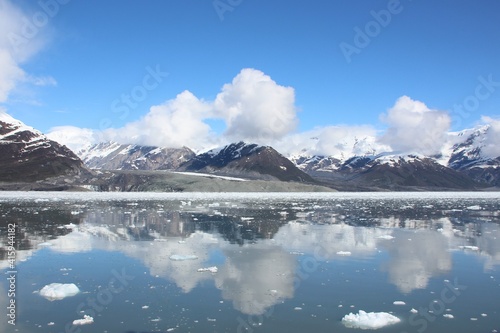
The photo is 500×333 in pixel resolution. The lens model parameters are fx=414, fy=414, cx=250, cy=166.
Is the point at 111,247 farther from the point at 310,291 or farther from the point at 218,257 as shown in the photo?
the point at 310,291

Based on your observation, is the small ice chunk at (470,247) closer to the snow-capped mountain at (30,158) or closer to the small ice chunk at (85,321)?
the small ice chunk at (85,321)

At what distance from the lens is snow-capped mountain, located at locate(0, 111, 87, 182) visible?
506 feet

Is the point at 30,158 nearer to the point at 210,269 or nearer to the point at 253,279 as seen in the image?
the point at 210,269

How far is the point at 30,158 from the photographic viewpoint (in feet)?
573

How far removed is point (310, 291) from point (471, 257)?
34.5 feet

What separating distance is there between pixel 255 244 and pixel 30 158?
177703mm

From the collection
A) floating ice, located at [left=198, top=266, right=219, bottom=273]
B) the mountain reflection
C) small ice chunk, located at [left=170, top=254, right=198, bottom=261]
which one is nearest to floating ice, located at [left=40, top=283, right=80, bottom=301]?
the mountain reflection

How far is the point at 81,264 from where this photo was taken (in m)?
18.1

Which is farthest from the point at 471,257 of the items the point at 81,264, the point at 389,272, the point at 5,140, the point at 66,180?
the point at 5,140

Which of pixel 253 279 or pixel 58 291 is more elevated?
pixel 253 279

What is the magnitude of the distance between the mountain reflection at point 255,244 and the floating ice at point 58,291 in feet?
10.8

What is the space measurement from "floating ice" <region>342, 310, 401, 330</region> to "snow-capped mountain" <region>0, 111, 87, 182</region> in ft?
507

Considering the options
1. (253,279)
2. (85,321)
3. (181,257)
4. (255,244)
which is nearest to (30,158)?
(255,244)

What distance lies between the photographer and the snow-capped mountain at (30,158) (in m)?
154
